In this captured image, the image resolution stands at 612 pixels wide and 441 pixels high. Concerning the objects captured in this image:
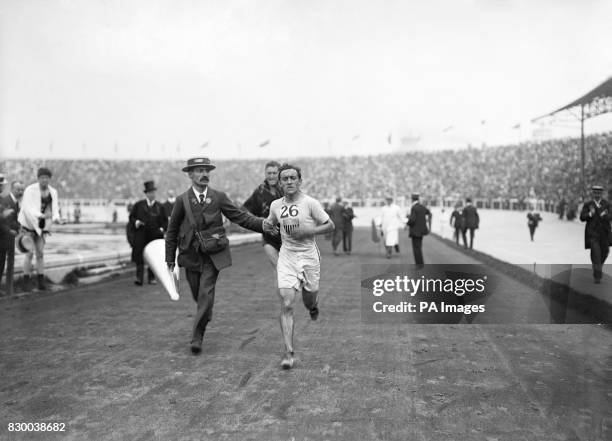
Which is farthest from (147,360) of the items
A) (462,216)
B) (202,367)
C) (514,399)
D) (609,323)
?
(462,216)

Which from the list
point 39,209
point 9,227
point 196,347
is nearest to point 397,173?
point 39,209

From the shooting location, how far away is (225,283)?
36.6 ft

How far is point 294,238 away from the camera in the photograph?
5355 millimetres

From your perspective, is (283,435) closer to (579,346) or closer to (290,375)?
(290,375)

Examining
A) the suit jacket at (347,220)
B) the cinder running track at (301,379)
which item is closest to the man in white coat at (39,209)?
the cinder running track at (301,379)

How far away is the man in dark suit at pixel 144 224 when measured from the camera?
426 inches

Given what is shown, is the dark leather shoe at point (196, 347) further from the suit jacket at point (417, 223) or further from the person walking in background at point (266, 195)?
the suit jacket at point (417, 223)

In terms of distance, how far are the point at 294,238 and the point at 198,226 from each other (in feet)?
3.64

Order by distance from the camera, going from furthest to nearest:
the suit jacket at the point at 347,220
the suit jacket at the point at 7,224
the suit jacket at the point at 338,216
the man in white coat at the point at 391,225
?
the suit jacket at the point at 347,220, the suit jacket at the point at 338,216, the man in white coat at the point at 391,225, the suit jacket at the point at 7,224

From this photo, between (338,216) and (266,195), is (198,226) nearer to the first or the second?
(266,195)

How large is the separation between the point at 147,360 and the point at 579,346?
430 centimetres

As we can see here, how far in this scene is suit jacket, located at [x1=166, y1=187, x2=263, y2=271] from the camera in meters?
5.88

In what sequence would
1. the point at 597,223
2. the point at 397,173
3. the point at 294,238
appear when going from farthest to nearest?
1. the point at 397,173
2. the point at 597,223
3. the point at 294,238

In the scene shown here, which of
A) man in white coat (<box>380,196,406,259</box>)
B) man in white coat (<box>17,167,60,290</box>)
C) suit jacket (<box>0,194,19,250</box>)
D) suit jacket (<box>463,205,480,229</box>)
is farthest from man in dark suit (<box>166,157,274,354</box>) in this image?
suit jacket (<box>463,205,480,229</box>)
